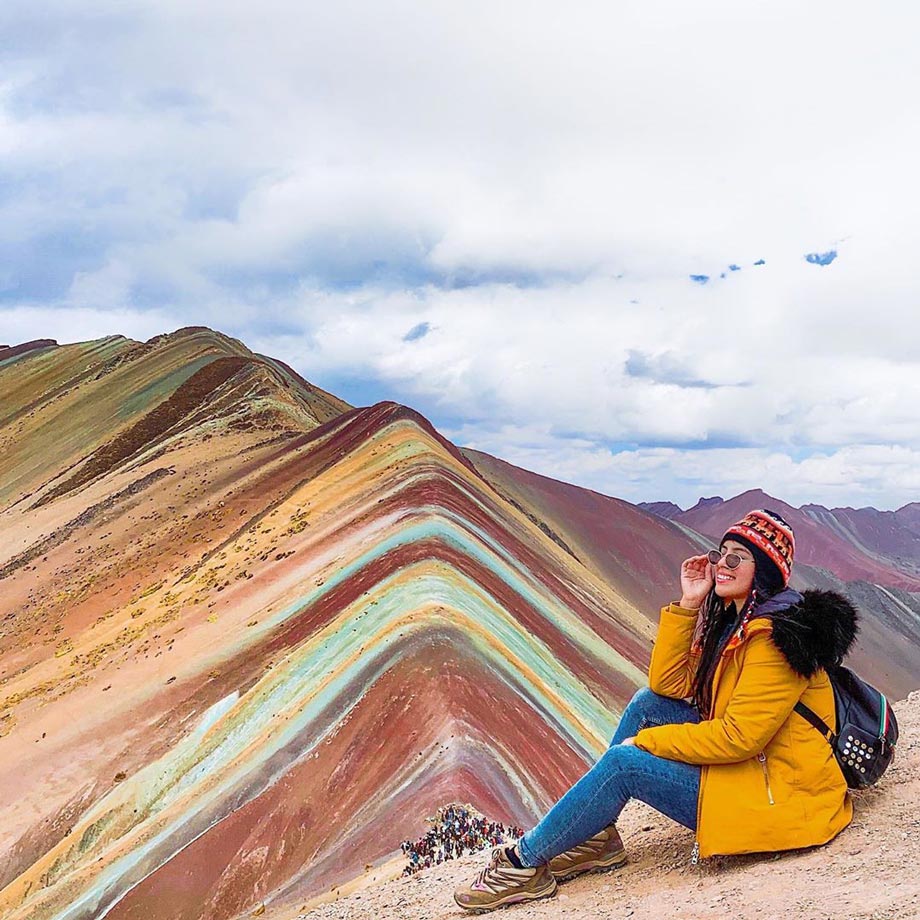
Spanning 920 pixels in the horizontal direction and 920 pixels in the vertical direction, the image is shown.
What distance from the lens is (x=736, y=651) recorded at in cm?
426

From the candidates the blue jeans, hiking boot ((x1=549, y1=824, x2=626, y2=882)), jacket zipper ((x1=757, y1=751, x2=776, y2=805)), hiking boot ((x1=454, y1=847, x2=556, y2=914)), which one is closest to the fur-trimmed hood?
jacket zipper ((x1=757, y1=751, x2=776, y2=805))

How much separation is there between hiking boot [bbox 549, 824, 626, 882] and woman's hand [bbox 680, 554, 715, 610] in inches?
52.8

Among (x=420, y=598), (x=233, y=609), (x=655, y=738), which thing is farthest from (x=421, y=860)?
(x=233, y=609)

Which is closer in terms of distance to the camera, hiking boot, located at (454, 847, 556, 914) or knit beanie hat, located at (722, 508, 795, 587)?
knit beanie hat, located at (722, 508, 795, 587)

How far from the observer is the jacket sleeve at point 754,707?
404cm

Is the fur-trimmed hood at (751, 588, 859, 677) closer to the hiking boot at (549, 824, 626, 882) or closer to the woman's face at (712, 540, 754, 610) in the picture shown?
the woman's face at (712, 540, 754, 610)

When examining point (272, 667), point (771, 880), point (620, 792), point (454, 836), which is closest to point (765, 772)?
point (771, 880)

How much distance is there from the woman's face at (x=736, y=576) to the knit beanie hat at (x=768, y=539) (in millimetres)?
36

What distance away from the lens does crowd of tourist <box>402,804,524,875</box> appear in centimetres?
765

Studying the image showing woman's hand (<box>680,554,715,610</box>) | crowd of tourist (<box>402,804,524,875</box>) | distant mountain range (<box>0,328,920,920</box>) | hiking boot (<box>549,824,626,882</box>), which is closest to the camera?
woman's hand (<box>680,554,715,610</box>)

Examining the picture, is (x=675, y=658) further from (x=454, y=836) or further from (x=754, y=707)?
(x=454, y=836)

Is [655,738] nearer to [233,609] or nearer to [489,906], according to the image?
[489,906]

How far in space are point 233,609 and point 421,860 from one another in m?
10.6

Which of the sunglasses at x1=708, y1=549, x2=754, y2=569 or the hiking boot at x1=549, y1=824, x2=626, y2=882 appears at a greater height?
the sunglasses at x1=708, y1=549, x2=754, y2=569
